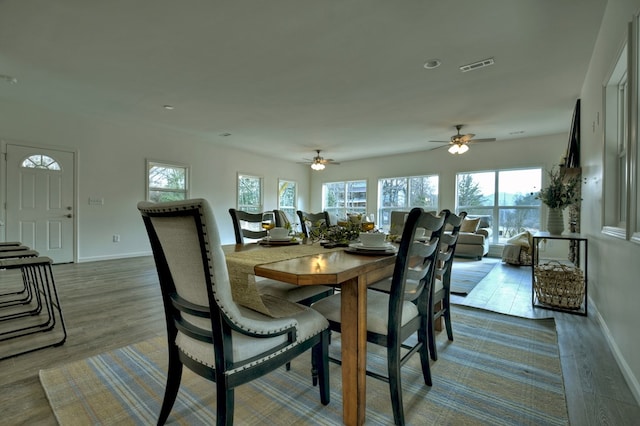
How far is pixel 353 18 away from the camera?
95.8 inches

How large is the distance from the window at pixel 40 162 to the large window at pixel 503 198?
317 inches

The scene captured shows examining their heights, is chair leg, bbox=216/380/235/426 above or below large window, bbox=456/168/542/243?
below

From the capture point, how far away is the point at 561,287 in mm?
2795

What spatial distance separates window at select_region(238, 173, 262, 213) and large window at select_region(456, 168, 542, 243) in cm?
512

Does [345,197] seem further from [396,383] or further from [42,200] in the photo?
[396,383]

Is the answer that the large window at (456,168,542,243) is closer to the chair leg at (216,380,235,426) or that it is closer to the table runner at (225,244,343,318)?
the table runner at (225,244,343,318)

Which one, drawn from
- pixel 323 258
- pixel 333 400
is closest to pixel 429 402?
pixel 333 400

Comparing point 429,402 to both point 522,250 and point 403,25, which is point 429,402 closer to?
point 403,25

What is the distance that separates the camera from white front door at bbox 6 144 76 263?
446 cm

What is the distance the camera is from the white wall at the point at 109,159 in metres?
4.65

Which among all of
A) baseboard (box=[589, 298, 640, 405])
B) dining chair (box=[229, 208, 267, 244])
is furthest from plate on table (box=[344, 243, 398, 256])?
baseboard (box=[589, 298, 640, 405])

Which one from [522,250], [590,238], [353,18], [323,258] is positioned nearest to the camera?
[323,258]

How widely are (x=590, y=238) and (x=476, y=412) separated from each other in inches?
101

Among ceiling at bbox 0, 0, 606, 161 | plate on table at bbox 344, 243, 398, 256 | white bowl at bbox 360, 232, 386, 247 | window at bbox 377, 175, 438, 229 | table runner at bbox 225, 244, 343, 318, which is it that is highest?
ceiling at bbox 0, 0, 606, 161
